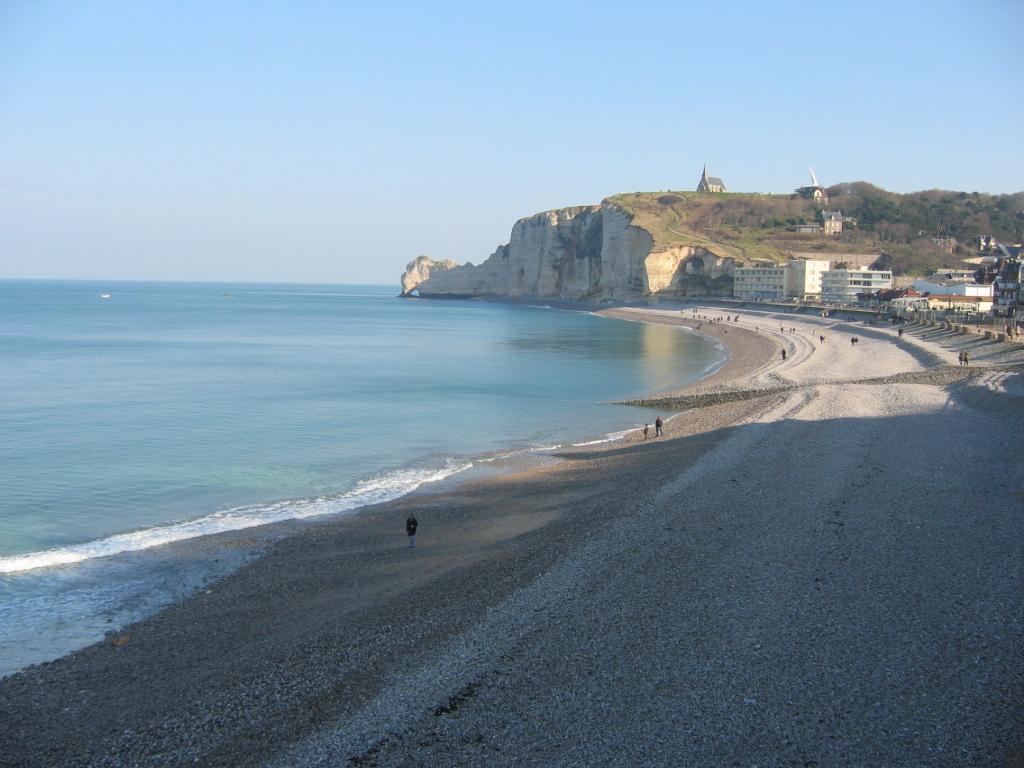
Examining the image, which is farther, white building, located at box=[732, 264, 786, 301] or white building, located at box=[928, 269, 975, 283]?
white building, located at box=[732, 264, 786, 301]

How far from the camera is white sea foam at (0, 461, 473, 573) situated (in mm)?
14359

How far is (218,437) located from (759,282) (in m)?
81.9

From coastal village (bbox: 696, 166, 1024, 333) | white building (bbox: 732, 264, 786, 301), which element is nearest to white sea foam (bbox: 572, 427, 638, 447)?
coastal village (bbox: 696, 166, 1024, 333)

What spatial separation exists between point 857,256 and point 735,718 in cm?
10648

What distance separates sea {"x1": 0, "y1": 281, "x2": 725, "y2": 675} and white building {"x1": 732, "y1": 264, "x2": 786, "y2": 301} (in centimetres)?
3560

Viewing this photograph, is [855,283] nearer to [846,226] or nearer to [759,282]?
[759,282]

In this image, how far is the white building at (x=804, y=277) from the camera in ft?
302

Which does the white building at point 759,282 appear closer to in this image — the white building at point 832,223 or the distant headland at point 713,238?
the distant headland at point 713,238

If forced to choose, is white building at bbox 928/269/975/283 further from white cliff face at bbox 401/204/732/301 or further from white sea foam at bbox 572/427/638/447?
white sea foam at bbox 572/427/638/447

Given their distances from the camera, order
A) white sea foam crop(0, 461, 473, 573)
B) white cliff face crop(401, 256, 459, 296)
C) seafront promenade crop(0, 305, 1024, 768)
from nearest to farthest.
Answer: seafront promenade crop(0, 305, 1024, 768) → white sea foam crop(0, 461, 473, 573) → white cliff face crop(401, 256, 459, 296)

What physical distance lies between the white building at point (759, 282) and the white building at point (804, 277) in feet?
2.61

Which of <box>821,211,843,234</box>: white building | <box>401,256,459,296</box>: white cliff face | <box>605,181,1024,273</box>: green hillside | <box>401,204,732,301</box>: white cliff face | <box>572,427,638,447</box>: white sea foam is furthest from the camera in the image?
<box>401,256,459,296</box>: white cliff face

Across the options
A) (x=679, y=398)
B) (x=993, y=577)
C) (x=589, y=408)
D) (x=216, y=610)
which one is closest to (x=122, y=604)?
(x=216, y=610)

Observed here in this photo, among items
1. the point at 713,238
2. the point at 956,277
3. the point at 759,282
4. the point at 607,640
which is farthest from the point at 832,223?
the point at 607,640
